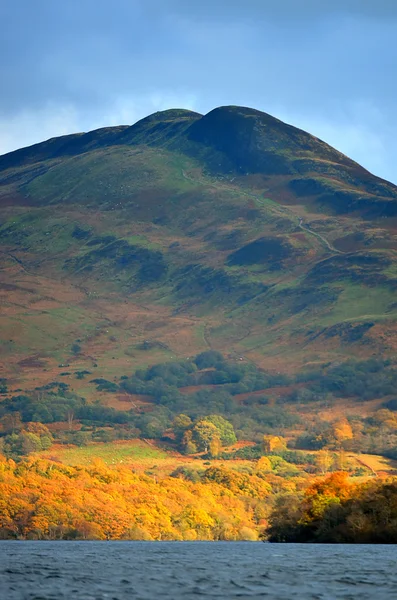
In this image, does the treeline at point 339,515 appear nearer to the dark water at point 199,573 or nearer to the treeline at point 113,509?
the dark water at point 199,573

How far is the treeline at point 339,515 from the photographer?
114 metres

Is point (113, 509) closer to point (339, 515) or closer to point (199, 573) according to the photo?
point (339, 515)

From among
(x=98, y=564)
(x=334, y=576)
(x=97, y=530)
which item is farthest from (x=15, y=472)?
(x=334, y=576)

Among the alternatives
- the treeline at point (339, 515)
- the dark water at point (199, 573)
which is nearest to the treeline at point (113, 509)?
the treeline at point (339, 515)

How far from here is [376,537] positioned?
375ft

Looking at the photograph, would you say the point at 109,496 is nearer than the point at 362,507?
No

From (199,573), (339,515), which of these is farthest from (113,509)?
(199,573)

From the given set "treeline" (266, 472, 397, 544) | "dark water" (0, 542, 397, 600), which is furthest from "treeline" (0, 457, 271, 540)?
"dark water" (0, 542, 397, 600)

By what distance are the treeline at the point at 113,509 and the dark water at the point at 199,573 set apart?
4523cm

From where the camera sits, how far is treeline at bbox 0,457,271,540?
502ft

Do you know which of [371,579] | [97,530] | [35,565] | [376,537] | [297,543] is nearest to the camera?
[371,579]

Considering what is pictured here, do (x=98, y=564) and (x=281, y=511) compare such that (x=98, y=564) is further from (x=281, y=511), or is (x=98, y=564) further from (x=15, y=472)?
(x=15, y=472)

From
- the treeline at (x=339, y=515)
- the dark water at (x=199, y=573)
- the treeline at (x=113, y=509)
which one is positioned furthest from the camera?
the treeline at (x=113, y=509)

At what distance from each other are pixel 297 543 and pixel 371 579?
57.5 m
